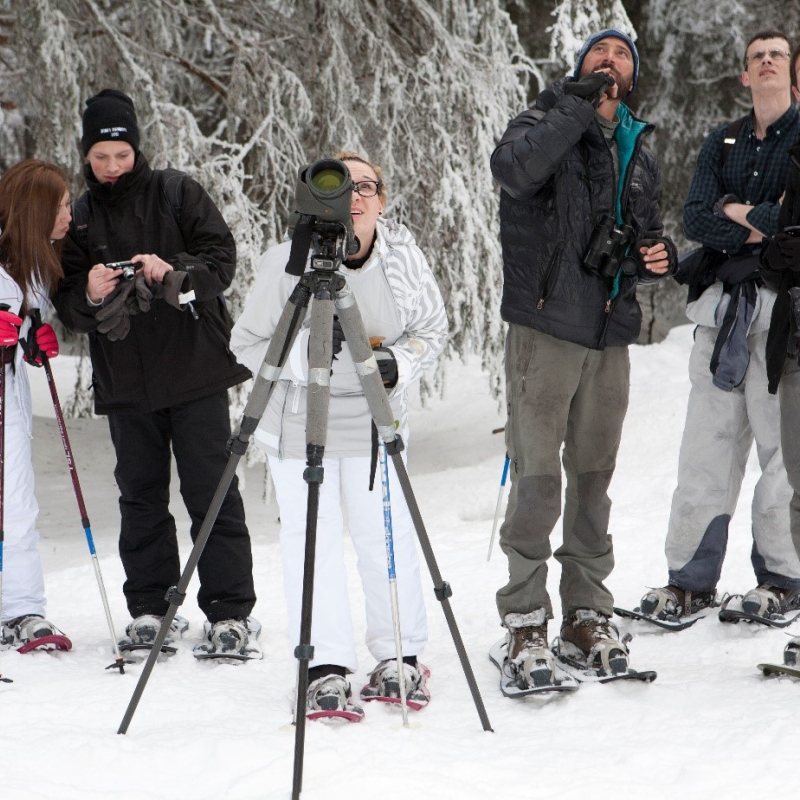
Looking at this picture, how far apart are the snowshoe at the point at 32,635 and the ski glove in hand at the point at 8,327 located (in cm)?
104

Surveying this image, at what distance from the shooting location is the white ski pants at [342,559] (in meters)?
2.93

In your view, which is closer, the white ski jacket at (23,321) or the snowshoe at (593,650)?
the snowshoe at (593,650)

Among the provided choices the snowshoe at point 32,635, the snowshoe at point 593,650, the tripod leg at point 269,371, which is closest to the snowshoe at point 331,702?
the tripod leg at point 269,371

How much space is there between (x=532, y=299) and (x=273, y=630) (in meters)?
1.79

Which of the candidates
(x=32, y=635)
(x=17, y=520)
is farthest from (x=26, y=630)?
(x=17, y=520)

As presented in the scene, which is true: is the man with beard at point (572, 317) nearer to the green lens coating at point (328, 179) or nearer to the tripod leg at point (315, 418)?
the green lens coating at point (328, 179)

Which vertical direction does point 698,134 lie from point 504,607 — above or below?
above

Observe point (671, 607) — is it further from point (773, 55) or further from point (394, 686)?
point (773, 55)

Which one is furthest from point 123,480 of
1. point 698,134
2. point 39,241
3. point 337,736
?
point 698,134

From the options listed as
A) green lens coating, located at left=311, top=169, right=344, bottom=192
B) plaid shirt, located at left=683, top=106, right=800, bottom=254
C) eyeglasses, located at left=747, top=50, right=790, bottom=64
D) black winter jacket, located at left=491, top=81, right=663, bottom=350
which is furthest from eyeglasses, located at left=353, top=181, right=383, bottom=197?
eyeglasses, located at left=747, top=50, right=790, bottom=64

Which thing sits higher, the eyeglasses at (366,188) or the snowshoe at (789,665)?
the eyeglasses at (366,188)

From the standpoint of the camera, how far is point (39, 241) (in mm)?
3551

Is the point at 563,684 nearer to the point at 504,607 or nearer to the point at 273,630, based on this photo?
the point at 504,607

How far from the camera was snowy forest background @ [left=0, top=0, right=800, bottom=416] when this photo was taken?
599cm
